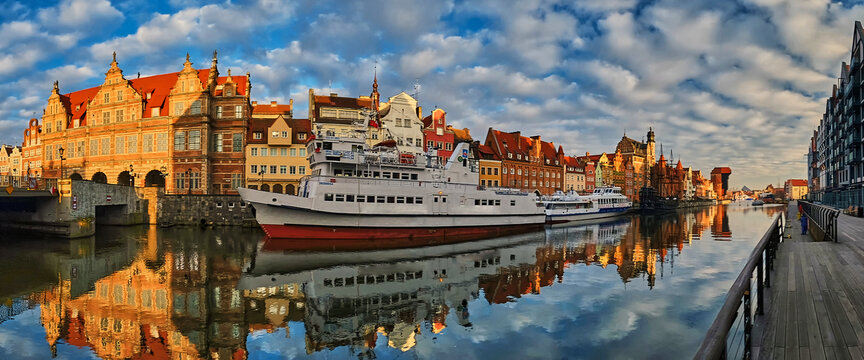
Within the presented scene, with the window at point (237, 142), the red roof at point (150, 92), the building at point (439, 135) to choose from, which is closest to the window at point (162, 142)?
the red roof at point (150, 92)

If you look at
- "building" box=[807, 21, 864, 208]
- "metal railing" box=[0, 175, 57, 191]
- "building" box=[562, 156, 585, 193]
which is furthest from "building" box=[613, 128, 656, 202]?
"metal railing" box=[0, 175, 57, 191]

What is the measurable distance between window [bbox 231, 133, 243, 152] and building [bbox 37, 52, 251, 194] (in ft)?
0.37

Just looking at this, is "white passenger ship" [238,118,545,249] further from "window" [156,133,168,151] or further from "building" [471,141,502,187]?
"building" [471,141,502,187]

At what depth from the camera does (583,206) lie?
58406 mm

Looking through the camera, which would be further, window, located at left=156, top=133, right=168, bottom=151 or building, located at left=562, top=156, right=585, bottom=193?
building, located at left=562, top=156, right=585, bottom=193

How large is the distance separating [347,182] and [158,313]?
1876cm

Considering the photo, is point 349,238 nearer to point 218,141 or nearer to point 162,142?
point 218,141

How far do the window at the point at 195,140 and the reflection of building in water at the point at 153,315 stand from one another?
3021cm

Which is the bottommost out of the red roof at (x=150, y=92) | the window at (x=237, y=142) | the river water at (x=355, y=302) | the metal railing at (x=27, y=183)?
the river water at (x=355, y=302)

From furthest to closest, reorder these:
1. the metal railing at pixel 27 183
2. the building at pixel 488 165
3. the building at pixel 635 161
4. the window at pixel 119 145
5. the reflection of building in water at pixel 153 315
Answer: the building at pixel 635 161
the building at pixel 488 165
the window at pixel 119 145
the metal railing at pixel 27 183
the reflection of building in water at pixel 153 315

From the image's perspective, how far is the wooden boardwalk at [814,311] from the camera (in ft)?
19.6

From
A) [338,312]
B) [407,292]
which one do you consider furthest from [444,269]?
[338,312]

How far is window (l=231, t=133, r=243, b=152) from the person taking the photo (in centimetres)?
4753

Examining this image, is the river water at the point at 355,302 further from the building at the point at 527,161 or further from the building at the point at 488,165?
the building at the point at 527,161
